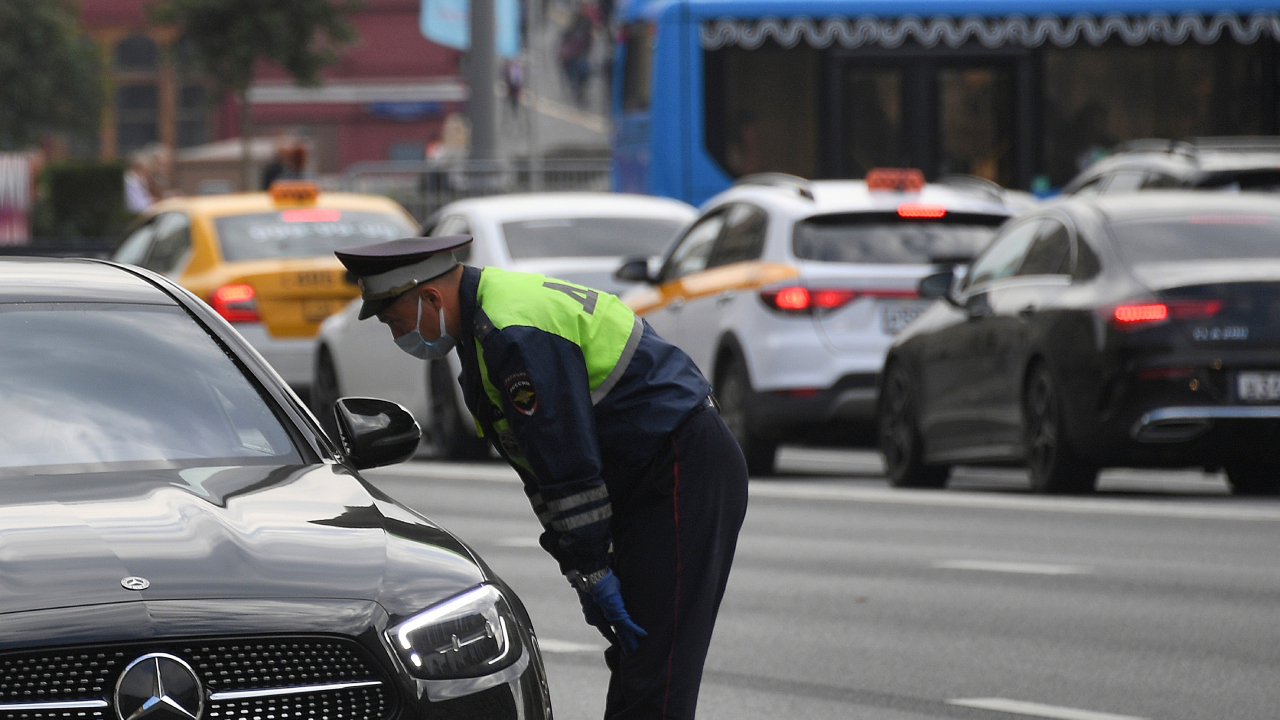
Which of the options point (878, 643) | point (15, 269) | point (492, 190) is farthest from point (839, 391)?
point (492, 190)

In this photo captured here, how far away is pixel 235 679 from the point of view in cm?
393

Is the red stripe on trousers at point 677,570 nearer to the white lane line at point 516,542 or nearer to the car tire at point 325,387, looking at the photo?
the white lane line at point 516,542

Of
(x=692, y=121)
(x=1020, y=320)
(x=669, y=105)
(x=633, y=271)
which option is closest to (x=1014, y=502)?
(x=1020, y=320)

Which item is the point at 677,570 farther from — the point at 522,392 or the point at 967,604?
the point at 967,604

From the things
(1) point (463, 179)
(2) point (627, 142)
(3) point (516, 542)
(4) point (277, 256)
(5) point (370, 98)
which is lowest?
(3) point (516, 542)

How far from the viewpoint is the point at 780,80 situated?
21.5 meters

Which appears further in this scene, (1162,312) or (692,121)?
(692,121)

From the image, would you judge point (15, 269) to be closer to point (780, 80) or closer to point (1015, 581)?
point (1015, 581)

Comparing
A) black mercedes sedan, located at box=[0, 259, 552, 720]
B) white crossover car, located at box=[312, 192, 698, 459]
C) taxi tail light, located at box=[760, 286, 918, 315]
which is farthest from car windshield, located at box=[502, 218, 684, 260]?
black mercedes sedan, located at box=[0, 259, 552, 720]

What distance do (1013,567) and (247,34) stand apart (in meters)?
31.1

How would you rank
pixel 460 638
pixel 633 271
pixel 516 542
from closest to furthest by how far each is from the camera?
pixel 460 638 < pixel 516 542 < pixel 633 271

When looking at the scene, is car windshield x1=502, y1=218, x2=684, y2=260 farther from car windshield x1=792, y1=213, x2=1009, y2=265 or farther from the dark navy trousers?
the dark navy trousers

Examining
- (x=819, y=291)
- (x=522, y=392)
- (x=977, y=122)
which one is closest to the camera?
(x=522, y=392)

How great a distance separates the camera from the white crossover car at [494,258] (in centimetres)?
1409
